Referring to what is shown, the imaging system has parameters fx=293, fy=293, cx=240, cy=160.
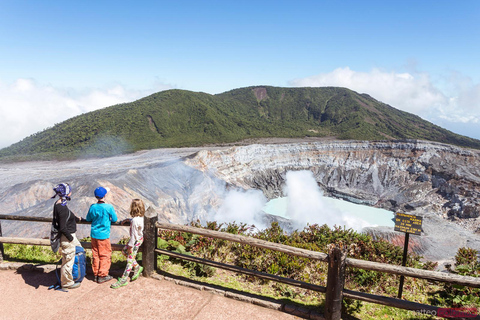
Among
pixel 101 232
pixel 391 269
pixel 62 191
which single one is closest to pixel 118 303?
pixel 101 232

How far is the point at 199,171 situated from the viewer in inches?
1463

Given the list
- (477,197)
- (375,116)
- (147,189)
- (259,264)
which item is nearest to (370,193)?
(477,197)

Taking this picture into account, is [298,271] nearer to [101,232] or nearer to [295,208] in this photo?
[101,232]

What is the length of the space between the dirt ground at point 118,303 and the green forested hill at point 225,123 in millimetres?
54050

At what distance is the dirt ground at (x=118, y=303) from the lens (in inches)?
212

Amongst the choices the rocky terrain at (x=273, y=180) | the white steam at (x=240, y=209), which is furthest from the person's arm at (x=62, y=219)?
the white steam at (x=240, y=209)

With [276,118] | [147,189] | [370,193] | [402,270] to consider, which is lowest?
[370,193]

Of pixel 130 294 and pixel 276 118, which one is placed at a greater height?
pixel 276 118

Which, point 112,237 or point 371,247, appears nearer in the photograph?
point 371,247

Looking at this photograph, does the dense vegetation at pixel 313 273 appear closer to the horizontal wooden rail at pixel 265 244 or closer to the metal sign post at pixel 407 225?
the metal sign post at pixel 407 225

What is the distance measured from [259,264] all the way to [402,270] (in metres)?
3.56

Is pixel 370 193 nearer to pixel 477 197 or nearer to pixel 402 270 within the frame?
pixel 477 197

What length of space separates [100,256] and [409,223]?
685 cm

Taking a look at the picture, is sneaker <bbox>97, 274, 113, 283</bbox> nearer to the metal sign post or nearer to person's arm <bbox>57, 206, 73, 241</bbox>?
person's arm <bbox>57, 206, 73, 241</bbox>
